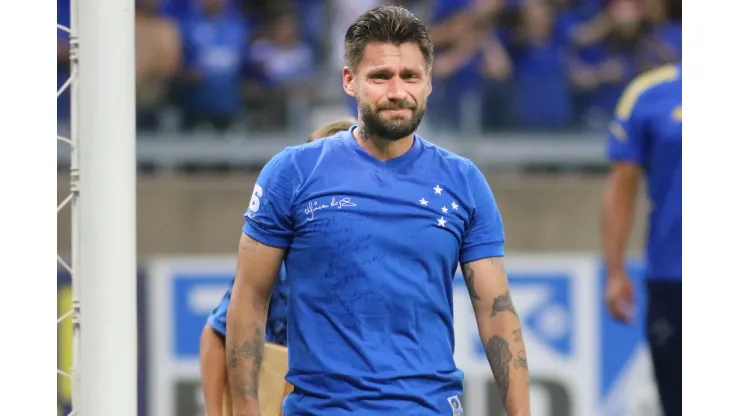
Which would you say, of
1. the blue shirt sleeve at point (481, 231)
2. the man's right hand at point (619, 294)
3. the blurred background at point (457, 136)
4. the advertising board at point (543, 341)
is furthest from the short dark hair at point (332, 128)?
the advertising board at point (543, 341)

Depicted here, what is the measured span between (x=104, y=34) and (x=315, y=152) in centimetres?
61

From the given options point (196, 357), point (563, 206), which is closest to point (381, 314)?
point (196, 357)

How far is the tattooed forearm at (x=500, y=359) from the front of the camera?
3299 mm

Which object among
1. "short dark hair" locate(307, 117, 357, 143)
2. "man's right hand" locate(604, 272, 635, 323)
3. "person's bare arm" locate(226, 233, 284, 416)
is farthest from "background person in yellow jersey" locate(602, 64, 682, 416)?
"person's bare arm" locate(226, 233, 284, 416)

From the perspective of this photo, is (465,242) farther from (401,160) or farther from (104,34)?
(104,34)

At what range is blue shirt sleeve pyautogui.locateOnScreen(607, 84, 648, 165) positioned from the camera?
576 cm

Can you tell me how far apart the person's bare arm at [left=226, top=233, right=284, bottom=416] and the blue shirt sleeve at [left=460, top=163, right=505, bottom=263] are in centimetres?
48

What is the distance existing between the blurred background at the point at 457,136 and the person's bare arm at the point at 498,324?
4054 mm

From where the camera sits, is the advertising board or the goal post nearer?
the goal post

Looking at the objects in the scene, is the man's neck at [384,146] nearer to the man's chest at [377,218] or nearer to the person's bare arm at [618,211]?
the man's chest at [377,218]

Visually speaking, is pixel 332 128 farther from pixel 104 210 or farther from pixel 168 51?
pixel 168 51

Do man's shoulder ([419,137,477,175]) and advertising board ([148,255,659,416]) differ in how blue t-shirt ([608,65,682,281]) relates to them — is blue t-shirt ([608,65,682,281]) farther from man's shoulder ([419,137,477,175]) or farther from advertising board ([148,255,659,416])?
man's shoulder ([419,137,477,175])

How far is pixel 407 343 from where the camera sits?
3.19m
